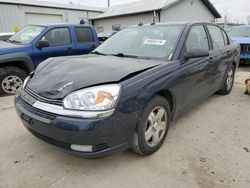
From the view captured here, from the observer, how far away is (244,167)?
2.36 m

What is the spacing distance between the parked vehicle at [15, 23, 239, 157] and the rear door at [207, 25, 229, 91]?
0.25m

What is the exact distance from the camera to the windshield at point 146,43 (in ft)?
9.37

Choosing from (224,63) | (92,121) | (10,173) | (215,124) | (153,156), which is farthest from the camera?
(224,63)

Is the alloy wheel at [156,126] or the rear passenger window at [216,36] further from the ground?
the rear passenger window at [216,36]

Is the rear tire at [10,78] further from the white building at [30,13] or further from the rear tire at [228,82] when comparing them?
the white building at [30,13]

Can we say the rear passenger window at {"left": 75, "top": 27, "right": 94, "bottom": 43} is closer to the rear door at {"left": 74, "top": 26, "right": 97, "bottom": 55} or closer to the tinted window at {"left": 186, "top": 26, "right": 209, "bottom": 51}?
the rear door at {"left": 74, "top": 26, "right": 97, "bottom": 55}

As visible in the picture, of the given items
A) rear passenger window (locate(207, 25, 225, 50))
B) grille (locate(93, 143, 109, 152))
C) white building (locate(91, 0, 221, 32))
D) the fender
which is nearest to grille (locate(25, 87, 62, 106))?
grille (locate(93, 143, 109, 152))

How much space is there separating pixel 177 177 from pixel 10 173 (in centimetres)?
177

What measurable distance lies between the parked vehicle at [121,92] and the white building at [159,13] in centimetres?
1128

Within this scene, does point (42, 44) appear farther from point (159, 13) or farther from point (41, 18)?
point (41, 18)

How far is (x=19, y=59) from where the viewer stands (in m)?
4.67

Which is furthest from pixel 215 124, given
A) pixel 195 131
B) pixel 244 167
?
pixel 244 167

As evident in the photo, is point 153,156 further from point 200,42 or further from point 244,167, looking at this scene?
point 200,42

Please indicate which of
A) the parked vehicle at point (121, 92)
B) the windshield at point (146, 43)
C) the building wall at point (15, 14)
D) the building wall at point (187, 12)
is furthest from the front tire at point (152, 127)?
the building wall at point (15, 14)
